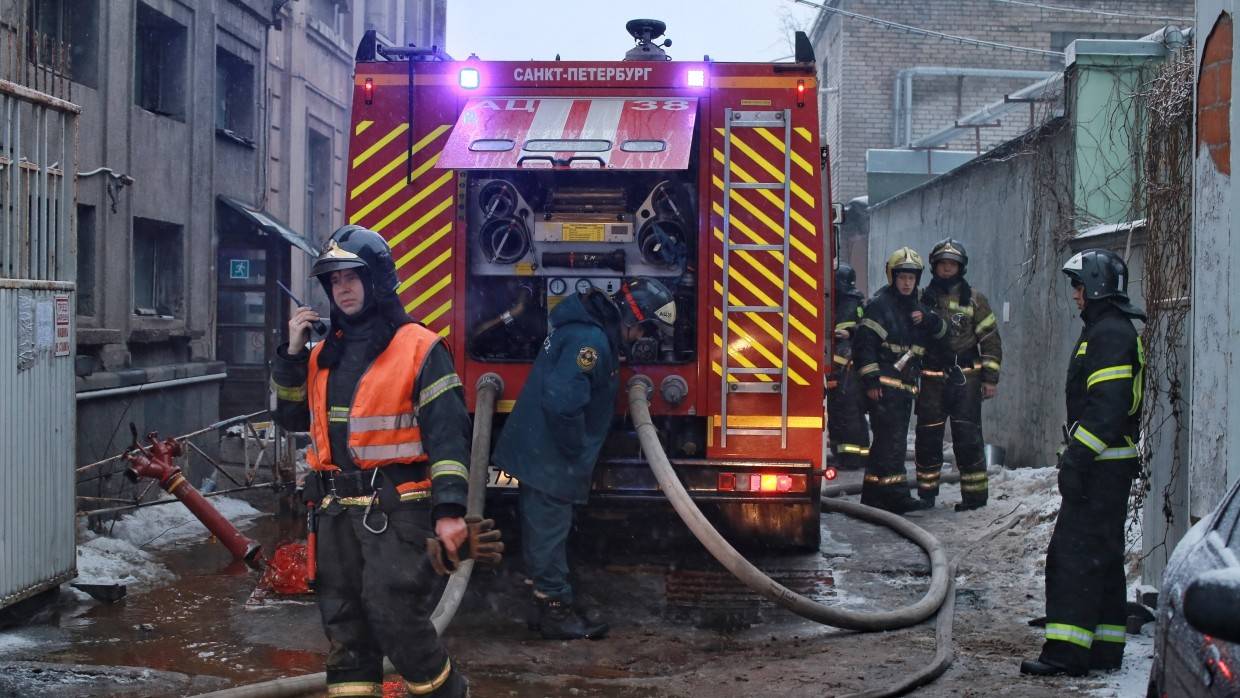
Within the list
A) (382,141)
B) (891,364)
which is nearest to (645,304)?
(382,141)

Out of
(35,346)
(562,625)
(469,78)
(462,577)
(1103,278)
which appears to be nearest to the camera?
(1103,278)

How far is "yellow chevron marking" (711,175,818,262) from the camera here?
727cm

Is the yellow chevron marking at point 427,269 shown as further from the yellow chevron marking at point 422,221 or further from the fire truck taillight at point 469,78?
the fire truck taillight at point 469,78

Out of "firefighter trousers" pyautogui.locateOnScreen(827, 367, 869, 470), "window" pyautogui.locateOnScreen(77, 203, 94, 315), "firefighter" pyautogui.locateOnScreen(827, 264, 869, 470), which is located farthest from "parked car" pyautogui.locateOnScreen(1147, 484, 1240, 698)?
"window" pyautogui.locateOnScreen(77, 203, 94, 315)

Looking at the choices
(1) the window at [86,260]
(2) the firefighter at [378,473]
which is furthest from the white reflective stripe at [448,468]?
(1) the window at [86,260]

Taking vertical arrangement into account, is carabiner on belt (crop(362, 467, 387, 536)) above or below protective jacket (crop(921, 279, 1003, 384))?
below

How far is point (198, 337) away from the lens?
13078 millimetres

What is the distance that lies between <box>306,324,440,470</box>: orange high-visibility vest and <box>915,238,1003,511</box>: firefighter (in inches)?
252

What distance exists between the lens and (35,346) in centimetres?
668

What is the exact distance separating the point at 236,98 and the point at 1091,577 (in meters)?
11.6

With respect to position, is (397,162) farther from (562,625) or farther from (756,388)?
(562,625)

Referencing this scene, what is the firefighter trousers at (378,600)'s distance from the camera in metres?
4.41

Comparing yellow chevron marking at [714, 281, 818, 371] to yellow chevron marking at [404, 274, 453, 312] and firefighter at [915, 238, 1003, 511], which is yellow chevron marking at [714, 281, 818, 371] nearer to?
yellow chevron marking at [404, 274, 453, 312]

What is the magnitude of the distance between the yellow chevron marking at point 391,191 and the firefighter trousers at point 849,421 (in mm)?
4333
